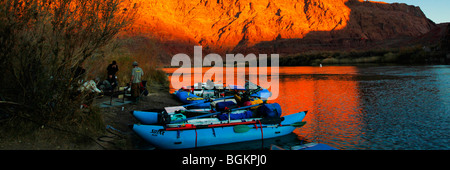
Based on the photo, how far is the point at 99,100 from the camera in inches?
562

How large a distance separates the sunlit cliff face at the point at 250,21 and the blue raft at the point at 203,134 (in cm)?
12621

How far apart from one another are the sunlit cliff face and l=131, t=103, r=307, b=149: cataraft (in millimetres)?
125182

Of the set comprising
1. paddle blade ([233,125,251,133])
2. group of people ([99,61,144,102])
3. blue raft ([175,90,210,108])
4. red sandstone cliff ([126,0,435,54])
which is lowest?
paddle blade ([233,125,251,133])

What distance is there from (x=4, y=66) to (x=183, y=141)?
4.73m

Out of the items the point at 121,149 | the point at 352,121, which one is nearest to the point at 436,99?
the point at 352,121

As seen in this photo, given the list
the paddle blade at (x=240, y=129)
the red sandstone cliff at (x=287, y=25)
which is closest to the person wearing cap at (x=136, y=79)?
the paddle blade at (x=240, y=129)

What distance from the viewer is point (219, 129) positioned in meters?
9.69

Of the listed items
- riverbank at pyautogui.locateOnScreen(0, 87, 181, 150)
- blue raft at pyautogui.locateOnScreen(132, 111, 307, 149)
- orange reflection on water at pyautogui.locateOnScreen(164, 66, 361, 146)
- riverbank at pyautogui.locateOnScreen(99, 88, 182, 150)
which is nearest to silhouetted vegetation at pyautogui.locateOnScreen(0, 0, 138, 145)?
riverbank at pyautogui.locateOnScreen(0, 87, 181, 150)

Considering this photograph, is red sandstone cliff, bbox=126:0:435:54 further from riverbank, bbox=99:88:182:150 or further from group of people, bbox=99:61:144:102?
riverbank, bbox=99:88:182:150

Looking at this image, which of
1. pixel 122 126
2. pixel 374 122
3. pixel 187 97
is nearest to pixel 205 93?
pixel 187 97

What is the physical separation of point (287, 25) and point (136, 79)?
15968 centimetres

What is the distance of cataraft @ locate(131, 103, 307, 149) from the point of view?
9007 mm
